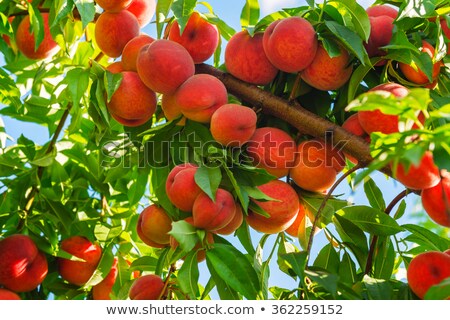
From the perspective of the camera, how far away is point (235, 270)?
150cm

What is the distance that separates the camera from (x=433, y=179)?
145 centimetres

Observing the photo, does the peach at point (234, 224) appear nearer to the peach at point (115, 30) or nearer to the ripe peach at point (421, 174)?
the ripe peach at point (421, 174)

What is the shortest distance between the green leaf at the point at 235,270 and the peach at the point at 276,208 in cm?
15

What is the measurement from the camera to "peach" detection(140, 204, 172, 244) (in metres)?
1.77

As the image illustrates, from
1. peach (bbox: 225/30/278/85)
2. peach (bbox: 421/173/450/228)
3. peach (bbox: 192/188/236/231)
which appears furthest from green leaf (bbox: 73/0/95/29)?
peach (bbox: 421/173/450/228)

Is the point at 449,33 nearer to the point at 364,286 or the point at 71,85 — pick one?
the point at 364,286

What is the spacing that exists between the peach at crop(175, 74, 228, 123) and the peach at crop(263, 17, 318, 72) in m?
0.15

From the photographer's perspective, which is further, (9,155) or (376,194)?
(9,155)

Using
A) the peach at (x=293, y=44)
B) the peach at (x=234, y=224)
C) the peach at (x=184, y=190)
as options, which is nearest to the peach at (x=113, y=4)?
the peach at (x=293, y=44)

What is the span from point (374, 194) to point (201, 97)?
514 mm

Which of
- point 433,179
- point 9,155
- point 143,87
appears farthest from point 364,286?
point 9,155

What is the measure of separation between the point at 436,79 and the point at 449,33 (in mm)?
109

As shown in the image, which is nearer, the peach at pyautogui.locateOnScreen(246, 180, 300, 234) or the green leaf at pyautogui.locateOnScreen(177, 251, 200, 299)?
the green leaf at pyautogui.locateOnScreen(177, 251, 200, 299)

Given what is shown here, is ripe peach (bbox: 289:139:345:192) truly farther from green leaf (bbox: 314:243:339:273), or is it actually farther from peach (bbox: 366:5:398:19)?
peach (bbox: 366:5:398:19)
